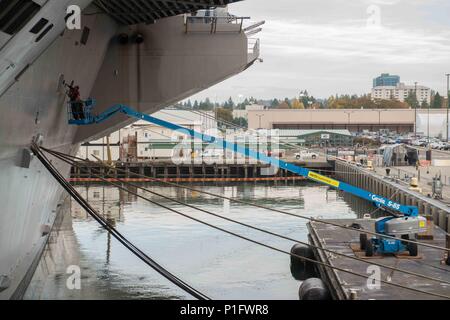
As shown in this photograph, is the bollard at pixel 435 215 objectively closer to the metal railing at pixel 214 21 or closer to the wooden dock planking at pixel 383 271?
the wooden dock planking at pixel 383 271

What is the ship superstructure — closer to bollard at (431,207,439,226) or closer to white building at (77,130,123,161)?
bollard at (431,207,439,226)

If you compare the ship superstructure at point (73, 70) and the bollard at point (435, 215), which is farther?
the bollard at point (435, 215)

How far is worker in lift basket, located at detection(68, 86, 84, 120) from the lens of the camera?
42.8ft

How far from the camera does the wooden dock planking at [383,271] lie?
13188 mm

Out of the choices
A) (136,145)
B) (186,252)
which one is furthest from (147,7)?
(136,145)

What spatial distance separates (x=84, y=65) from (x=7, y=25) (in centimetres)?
686

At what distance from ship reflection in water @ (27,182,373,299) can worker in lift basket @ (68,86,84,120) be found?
4956mm

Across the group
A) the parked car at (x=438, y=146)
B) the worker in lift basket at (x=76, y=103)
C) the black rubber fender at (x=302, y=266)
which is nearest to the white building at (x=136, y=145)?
the parked car at (x=438, y=146)

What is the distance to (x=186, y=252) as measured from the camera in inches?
874

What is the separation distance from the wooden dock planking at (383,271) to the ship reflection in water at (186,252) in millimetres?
1470

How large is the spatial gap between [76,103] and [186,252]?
32.7 ft
